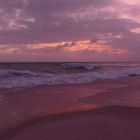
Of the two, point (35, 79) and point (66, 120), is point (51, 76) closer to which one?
point (35, 79)

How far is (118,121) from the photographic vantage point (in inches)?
243

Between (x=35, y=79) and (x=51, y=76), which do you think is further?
(x=51, y=76)

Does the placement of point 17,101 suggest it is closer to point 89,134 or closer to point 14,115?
point 14,115

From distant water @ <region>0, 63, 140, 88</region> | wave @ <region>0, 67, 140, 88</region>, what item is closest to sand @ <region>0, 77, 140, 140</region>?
wave @ <region>0, 67, 140, 88</region>

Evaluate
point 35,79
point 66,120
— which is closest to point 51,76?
point 35,79

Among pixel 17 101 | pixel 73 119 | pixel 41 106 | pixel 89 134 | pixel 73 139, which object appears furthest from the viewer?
pixel 17 101

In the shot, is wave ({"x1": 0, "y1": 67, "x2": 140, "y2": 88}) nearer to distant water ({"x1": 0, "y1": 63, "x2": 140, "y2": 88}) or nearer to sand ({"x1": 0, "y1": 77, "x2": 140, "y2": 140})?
distant water ({"x1": 0, "y1": 63, "x2": 140, "y2": 88})

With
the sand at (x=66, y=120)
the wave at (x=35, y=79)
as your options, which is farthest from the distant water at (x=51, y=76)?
the sand at (x=66, y=120)

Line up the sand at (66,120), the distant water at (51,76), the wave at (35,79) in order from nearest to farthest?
the sand at (66,120), the wave at (35,79), the distant water at (51,76)

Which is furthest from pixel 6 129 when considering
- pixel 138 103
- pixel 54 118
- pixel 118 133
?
pixel 138 103

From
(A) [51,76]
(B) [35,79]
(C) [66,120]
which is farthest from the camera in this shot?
(A) [51,76]

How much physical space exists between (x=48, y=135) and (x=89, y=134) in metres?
0.84

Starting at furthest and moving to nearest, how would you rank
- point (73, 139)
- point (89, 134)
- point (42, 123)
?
1. point (42, 123)
2. point (89, 134)
3. point (73, 139)

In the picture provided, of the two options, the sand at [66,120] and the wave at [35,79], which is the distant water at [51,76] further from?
the sand at [66,120]
